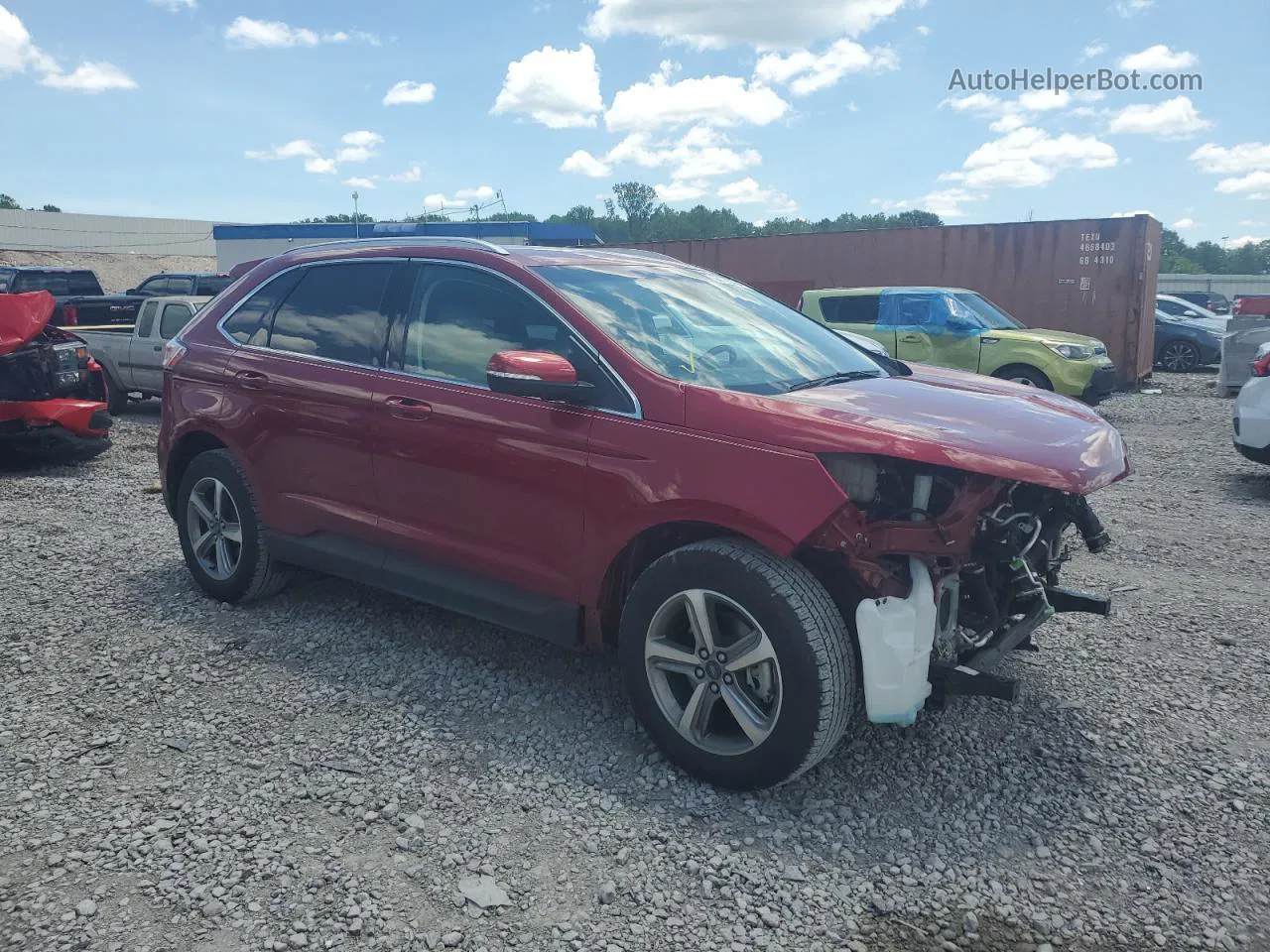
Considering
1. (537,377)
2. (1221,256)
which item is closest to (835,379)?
(537,377)

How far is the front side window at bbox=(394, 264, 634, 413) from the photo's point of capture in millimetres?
3590

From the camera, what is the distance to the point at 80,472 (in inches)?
354

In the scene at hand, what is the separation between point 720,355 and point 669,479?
0.69 meters

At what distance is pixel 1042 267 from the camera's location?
1645 centimetres

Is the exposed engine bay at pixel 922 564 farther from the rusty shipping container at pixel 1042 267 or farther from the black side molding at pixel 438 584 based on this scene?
the rusty shipping container at pixel 1042 267

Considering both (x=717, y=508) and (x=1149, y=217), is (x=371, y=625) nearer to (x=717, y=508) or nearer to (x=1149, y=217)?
(x=717, y=508)

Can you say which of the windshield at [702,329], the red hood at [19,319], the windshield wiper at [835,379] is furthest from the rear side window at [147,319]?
the windshield wiper at [835,379]

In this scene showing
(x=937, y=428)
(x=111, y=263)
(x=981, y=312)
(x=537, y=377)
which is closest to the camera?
(x=937, y=428)

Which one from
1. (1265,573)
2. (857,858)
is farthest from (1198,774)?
(1265,573)

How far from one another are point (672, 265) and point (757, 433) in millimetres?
1626

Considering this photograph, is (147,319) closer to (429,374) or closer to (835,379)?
(429,374)

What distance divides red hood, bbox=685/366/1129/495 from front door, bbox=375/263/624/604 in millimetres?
585

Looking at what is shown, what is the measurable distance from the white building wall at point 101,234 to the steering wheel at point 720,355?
57016 millimetres

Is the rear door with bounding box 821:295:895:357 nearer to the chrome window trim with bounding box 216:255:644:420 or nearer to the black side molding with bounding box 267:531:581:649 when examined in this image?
the chrome window trim with bounding box 216:255:644:420
